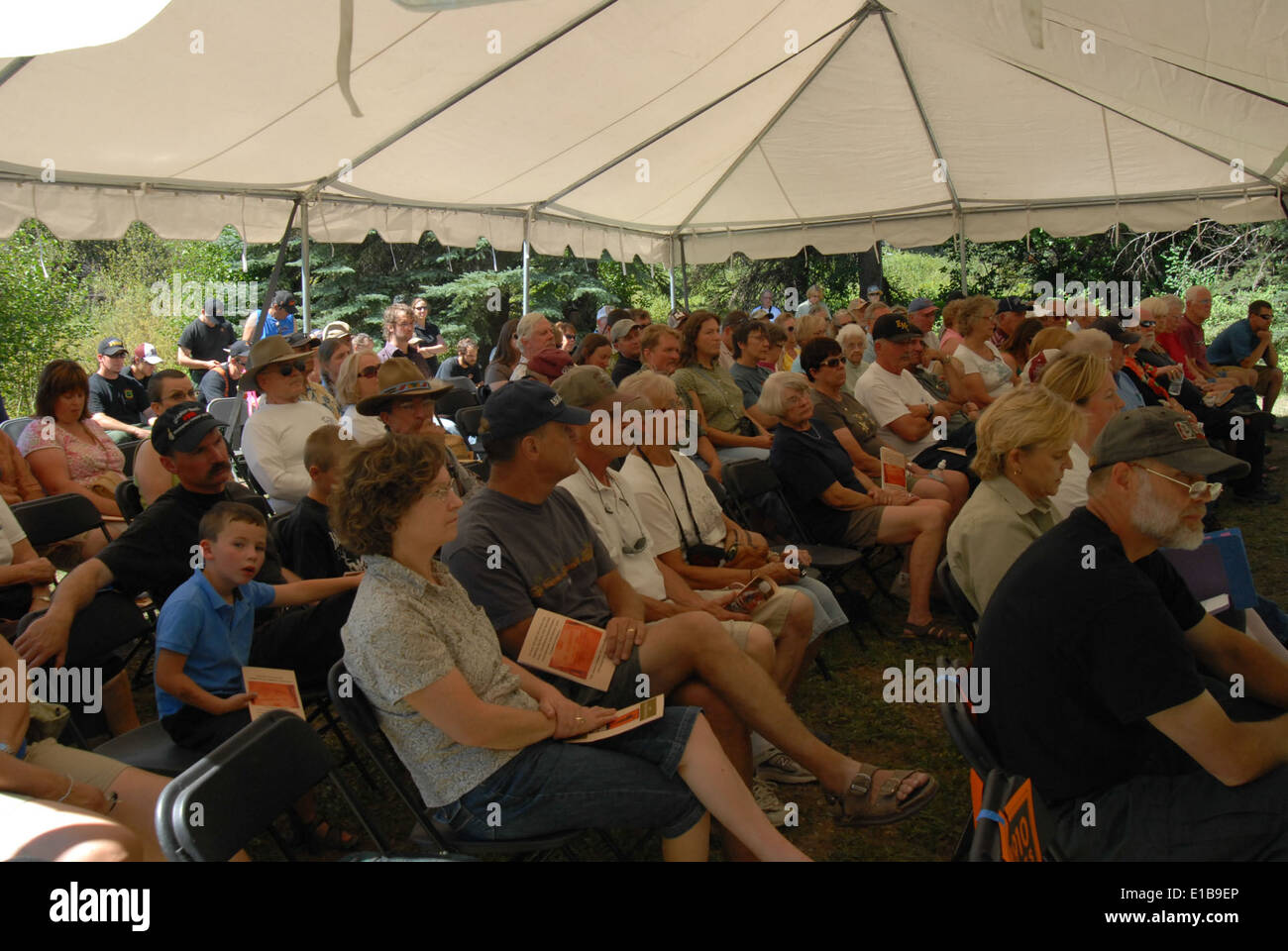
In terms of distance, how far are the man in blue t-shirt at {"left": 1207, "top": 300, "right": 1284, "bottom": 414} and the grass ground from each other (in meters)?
4.97

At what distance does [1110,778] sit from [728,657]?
105 centimetres

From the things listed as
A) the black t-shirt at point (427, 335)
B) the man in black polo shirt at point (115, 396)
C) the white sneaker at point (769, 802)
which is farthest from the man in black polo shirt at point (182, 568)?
the black t-shirt at point (427, 335)

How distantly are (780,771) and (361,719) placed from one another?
1.69 metres

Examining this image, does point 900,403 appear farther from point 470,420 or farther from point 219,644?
point 219,644

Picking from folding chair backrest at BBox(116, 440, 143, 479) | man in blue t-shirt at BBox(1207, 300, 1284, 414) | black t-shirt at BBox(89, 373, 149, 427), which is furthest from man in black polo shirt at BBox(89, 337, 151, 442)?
man in blue t-shirt at BBox(1207, 300, 1284, 414)

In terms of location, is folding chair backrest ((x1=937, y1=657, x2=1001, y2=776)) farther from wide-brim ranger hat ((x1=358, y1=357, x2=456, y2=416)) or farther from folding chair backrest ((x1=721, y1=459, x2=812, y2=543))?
wide-brim ranger hat ((x1=358, y1=357, x2=456, y2=416))

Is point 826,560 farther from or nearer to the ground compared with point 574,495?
nearer to the ground

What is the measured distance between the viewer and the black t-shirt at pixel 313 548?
351 centimetres

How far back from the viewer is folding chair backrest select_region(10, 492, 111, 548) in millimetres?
3814

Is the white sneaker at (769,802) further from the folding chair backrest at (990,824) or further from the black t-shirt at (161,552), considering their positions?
the black t-shirt at (161,552)

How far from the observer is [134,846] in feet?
6.40

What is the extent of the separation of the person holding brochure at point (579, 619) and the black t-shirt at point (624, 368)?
4.02 m
